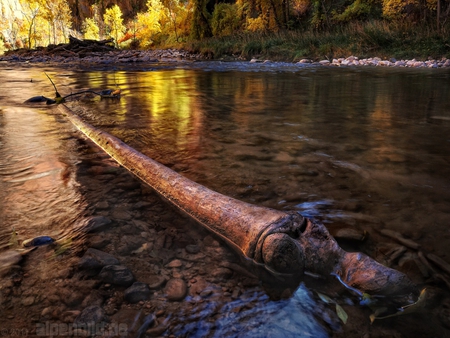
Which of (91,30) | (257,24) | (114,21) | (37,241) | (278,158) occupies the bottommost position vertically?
(37,241)

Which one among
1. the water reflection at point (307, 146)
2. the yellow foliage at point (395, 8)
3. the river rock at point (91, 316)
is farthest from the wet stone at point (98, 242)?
the yellow foliage at point (395, 8)

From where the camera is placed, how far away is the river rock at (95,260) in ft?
4.46

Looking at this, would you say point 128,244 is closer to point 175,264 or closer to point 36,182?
point 175,264

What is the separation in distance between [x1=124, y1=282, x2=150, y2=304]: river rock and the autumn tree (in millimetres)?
50362

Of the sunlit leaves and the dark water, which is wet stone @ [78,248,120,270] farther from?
the sunlit leaves

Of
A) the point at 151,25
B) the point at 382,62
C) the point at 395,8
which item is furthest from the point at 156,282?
the point at 151,25

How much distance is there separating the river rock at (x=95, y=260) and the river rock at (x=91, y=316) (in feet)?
0.73

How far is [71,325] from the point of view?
1.09 m

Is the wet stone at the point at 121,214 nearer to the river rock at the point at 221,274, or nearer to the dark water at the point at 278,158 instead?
the dark water at the point at 278,158

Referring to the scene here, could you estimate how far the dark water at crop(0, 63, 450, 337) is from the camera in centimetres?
177

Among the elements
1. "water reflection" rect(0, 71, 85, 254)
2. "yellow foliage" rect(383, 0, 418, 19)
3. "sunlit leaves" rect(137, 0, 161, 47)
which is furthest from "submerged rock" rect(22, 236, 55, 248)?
"sunlit leaves" rect(137, 0, 161, 47)

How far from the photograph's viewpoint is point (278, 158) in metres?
2.68

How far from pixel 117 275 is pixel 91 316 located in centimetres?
21

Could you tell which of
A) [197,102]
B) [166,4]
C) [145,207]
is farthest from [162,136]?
[166,4]
